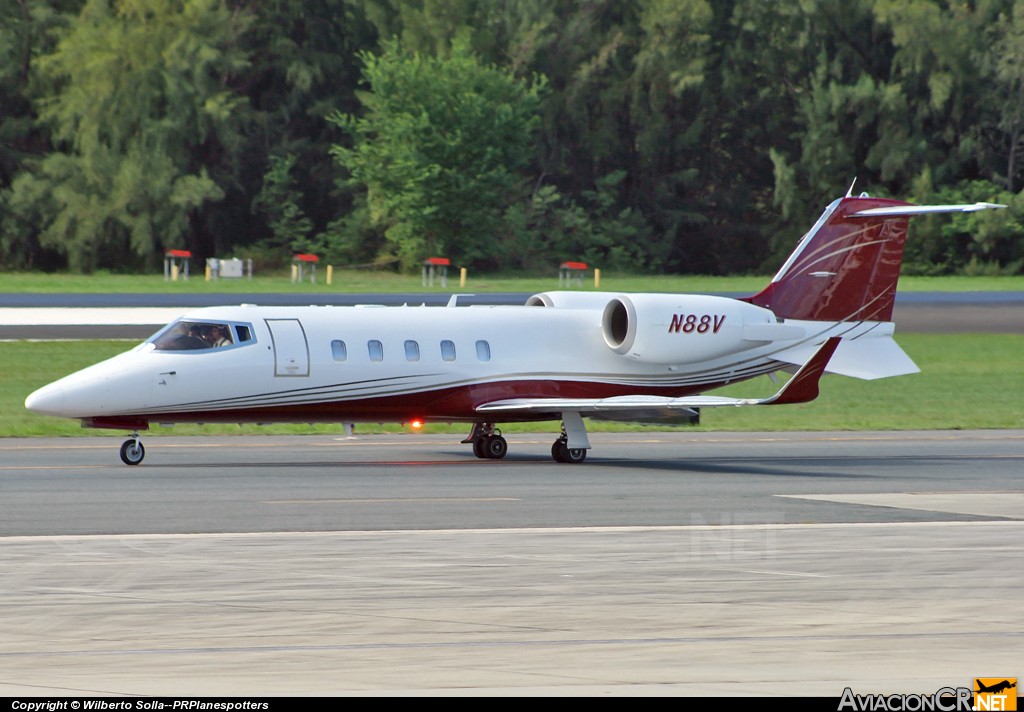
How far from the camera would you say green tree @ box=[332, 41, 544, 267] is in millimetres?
81688

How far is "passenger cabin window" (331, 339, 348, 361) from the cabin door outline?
0.41m

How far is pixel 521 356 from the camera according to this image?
24.7m

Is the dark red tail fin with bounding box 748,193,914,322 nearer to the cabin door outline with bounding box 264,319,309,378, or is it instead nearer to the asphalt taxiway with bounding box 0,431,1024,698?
the asphalt taxiway with bounding box 0,431,1024,698

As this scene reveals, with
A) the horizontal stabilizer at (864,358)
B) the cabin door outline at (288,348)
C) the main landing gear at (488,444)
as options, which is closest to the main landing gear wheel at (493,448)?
the main landing gear at (488,444)

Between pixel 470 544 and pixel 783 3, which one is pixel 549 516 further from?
pixel 783 3

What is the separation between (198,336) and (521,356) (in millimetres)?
5040

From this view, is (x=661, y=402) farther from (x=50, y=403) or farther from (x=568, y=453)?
(x=50, y=403)

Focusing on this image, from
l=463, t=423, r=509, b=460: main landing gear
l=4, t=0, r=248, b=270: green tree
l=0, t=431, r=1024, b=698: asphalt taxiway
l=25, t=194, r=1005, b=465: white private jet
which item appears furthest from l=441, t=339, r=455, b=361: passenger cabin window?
l=4, t=0, r=248, b=270: green tree

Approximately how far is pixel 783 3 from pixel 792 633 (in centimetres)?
8405

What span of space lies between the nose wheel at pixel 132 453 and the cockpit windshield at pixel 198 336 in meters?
1.49

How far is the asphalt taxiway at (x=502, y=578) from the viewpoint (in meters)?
9.30

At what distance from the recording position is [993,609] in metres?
11.5

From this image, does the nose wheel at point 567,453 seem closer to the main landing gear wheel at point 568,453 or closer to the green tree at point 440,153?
the main landing gear wheel at point 568,453

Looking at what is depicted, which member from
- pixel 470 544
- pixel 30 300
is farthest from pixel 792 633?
pixel 30 300
